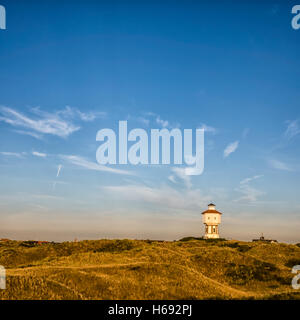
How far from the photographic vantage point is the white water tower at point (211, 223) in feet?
252

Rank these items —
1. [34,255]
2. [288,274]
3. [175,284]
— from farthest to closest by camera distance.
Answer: [34,255] < [288,274] < [175,284]

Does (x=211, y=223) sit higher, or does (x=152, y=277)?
(x=211, y=223)

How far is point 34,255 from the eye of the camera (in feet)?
136

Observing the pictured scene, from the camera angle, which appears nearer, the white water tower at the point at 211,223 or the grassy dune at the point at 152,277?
the grassy dune at the point at 152,277

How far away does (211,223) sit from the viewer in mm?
77188

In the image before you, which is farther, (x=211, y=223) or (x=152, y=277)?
(x=211, y=223)

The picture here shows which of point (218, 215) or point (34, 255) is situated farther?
point (218, 215)

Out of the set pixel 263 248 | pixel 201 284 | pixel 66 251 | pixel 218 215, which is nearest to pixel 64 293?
pixel 201 284

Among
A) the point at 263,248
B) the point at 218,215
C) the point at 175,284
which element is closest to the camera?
the point at 175,284

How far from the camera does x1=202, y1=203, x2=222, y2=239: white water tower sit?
76912 millimetres

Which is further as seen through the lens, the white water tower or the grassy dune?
the white water tower
